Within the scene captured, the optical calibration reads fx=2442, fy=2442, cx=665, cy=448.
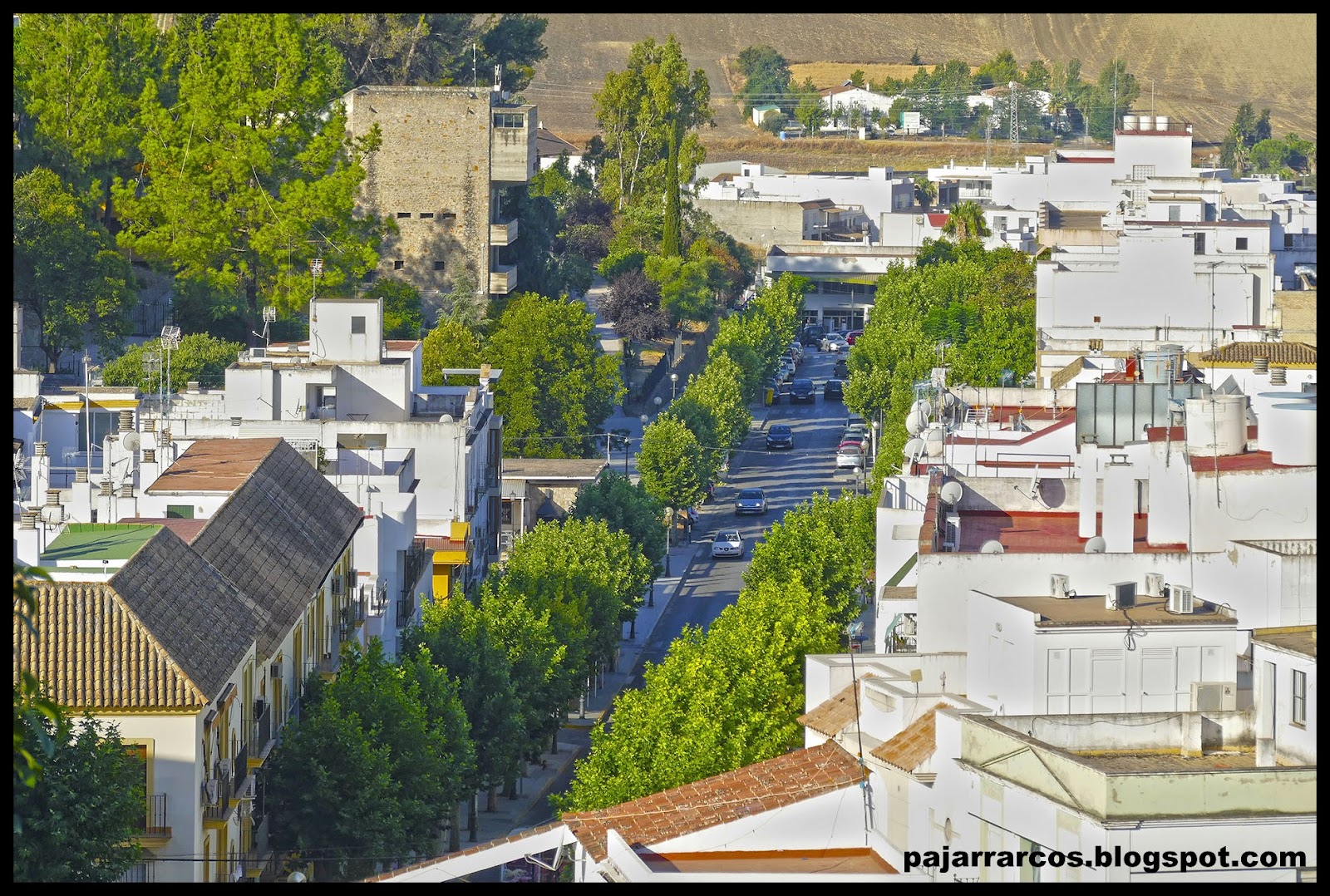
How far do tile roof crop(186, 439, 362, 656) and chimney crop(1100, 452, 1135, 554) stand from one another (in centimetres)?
1067

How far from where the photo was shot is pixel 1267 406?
35.3 m

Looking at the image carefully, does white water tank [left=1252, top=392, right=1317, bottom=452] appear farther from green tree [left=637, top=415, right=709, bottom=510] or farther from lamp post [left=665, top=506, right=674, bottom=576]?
green tree [left=637, top=415, right=709, bottom=510]

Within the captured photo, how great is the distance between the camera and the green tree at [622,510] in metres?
56.7

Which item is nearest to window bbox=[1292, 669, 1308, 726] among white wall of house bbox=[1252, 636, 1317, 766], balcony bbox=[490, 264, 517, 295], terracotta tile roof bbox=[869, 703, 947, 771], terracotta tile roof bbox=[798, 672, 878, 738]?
white wall of house bbox=[1252, 636, 1317, 766]

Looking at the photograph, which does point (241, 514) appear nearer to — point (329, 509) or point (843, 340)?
point (329, 509)

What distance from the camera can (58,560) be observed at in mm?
29734

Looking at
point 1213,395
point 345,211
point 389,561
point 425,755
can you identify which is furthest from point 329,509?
point 345,211

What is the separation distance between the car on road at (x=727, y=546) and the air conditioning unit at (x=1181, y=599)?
3829cm

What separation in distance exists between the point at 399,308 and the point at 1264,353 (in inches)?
1258

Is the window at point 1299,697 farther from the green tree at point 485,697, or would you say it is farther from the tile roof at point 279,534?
the green tree at point 485,697

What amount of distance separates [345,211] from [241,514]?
36652 millimetres

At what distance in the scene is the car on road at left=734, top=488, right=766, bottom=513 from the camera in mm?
70438

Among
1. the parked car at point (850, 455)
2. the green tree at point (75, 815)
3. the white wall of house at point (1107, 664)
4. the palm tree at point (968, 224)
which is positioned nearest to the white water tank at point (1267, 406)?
the white wall of house at point (1107, 664)

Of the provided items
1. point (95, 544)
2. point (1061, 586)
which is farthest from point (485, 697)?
point (1061, 586)
